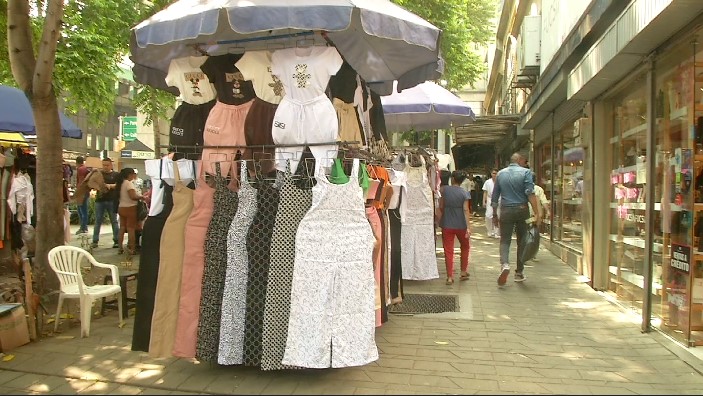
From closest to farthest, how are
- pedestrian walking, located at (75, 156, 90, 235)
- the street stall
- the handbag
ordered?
the street stall
the handbag
pedestrian walking, located at (75, 156, 90, 235)

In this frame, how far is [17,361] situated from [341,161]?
126 inches

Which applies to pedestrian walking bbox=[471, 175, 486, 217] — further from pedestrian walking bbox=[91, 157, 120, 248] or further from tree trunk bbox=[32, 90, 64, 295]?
Answer: tree trunk bbox=[32, 90, 64, 295]

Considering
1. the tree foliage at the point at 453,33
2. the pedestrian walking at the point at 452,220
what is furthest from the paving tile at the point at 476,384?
the tree foliage at the point at 453,33

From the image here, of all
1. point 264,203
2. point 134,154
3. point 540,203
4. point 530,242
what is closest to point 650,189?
point 530,242

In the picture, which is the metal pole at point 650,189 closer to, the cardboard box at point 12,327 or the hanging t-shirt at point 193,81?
the hanging t-shirt at point 193,81

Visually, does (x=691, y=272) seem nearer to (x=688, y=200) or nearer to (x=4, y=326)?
A: (x=688, y=200)

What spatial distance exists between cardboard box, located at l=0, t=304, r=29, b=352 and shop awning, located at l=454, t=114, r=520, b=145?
399 inches

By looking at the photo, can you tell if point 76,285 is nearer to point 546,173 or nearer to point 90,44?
point 90,44

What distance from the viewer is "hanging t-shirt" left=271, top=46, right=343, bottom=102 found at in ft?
13.4

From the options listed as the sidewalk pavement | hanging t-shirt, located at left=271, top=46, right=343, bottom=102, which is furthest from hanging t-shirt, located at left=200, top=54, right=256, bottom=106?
the sidewalk pavement

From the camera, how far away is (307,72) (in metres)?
4.07

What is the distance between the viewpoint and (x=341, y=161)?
13.3 ft

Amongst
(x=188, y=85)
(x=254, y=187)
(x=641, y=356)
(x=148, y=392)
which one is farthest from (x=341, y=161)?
(x=641, y=356)

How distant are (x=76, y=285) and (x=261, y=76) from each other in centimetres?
306
